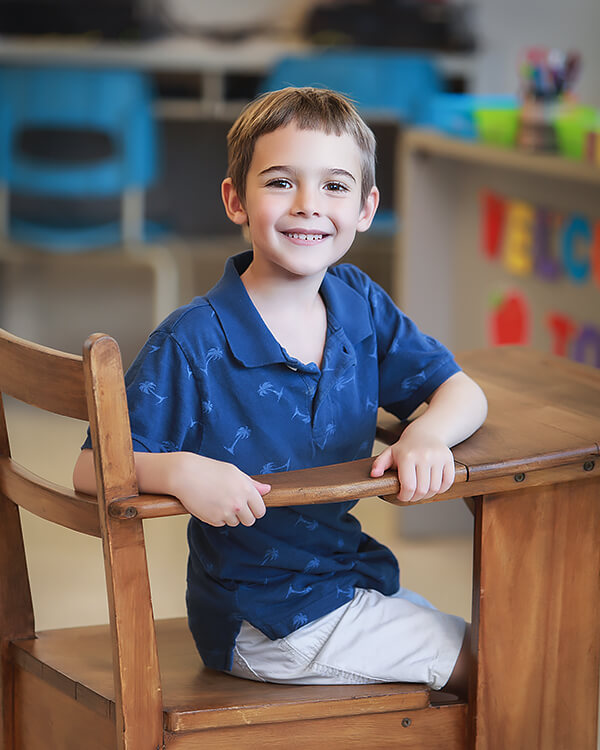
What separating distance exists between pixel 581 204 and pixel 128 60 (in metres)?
1.97

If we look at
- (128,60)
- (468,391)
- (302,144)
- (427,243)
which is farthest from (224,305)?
(128,60)

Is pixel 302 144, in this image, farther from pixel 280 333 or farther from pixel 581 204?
pixel 581 204

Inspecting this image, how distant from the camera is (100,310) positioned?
4.18 m

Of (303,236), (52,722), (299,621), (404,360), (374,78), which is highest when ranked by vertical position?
(374,78)

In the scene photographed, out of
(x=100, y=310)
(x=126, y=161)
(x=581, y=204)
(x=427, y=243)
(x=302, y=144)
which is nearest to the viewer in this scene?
(x=302, y=144)

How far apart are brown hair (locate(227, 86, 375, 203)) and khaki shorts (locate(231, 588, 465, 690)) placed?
0.45 metres

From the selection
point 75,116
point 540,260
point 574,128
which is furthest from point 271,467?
point 75,116

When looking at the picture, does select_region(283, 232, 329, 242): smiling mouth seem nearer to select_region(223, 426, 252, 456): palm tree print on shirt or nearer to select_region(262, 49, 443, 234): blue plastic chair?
select_region(223, 426, 252, 456): palm tree print on shirt

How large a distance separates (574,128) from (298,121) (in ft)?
3.89

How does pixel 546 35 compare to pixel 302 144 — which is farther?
pixel 546 35

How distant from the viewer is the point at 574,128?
7.22 ft

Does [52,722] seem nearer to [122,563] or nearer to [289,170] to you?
[122,563]

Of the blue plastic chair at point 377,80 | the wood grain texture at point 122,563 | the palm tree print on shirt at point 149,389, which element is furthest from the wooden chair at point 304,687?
the blue plastic chair at point 377,80

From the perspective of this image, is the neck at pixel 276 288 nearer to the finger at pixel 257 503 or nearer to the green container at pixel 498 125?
the finger at pixel 257 503
